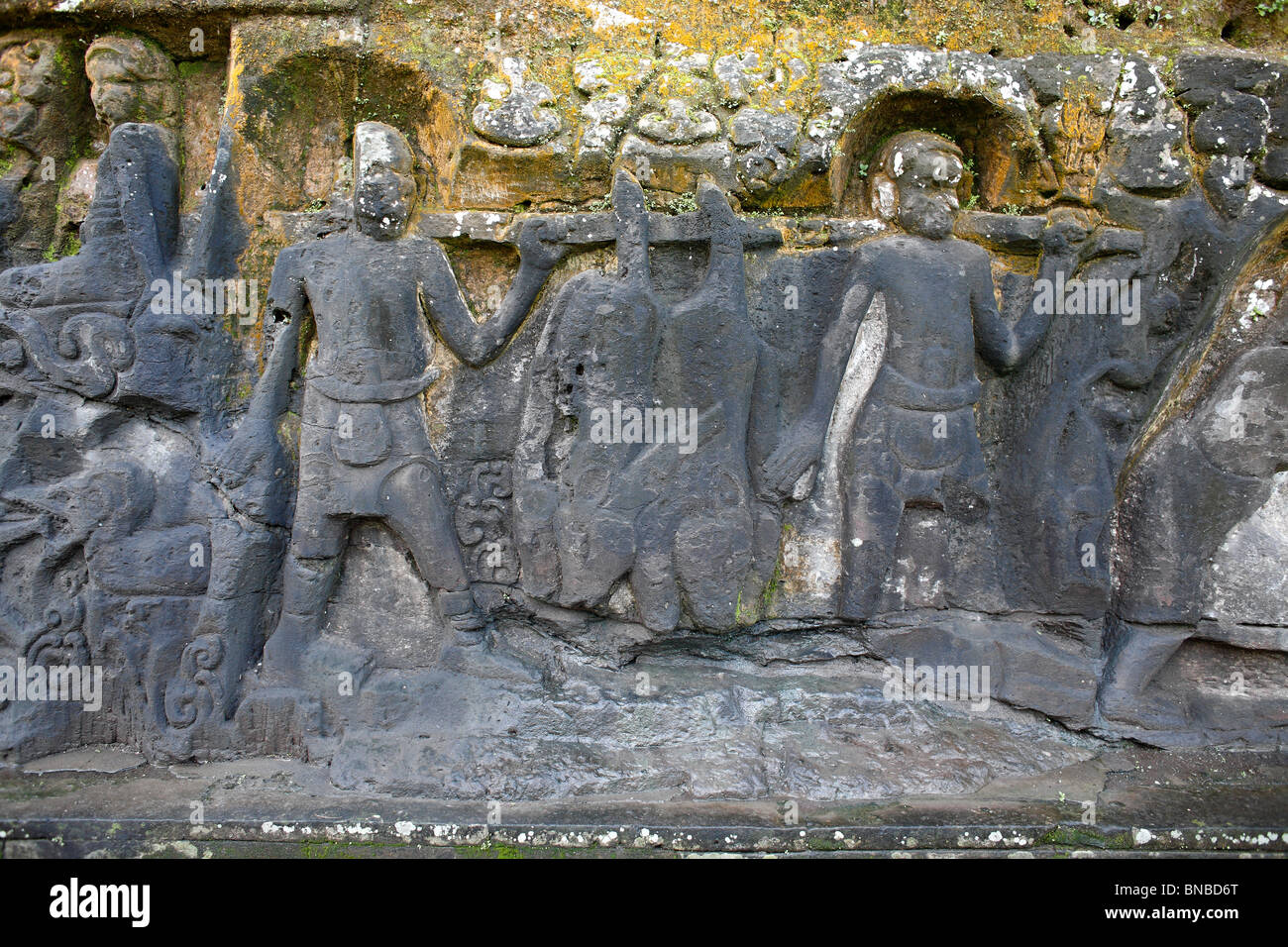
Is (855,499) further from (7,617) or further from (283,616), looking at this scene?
(7,617)

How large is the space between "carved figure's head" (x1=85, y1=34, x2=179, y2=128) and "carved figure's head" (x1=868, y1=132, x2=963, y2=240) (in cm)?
379

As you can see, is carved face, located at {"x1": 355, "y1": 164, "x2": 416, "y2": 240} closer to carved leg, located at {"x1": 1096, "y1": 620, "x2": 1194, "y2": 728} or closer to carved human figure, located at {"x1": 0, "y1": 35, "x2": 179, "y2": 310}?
carved human figure, located at {"x1": 0, "y1": 35, "x2": 179, "y2": 310}

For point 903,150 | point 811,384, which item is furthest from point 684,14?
point 811,384

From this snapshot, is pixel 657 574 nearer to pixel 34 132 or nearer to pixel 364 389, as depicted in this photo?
pixel 364 389

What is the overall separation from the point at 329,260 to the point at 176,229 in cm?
92

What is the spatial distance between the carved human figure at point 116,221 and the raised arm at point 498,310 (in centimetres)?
141

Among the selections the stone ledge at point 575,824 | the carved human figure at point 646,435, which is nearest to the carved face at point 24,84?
the carved human figure at point 646,435

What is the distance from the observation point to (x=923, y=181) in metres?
4.41

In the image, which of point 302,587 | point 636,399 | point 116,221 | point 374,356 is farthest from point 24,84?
point 636,399

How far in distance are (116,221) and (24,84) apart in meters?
0.91

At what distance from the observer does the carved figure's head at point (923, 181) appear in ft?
14.4

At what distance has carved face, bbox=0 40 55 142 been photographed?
4527 millimetres

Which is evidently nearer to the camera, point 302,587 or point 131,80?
point 302,587

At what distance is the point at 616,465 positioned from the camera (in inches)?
171
